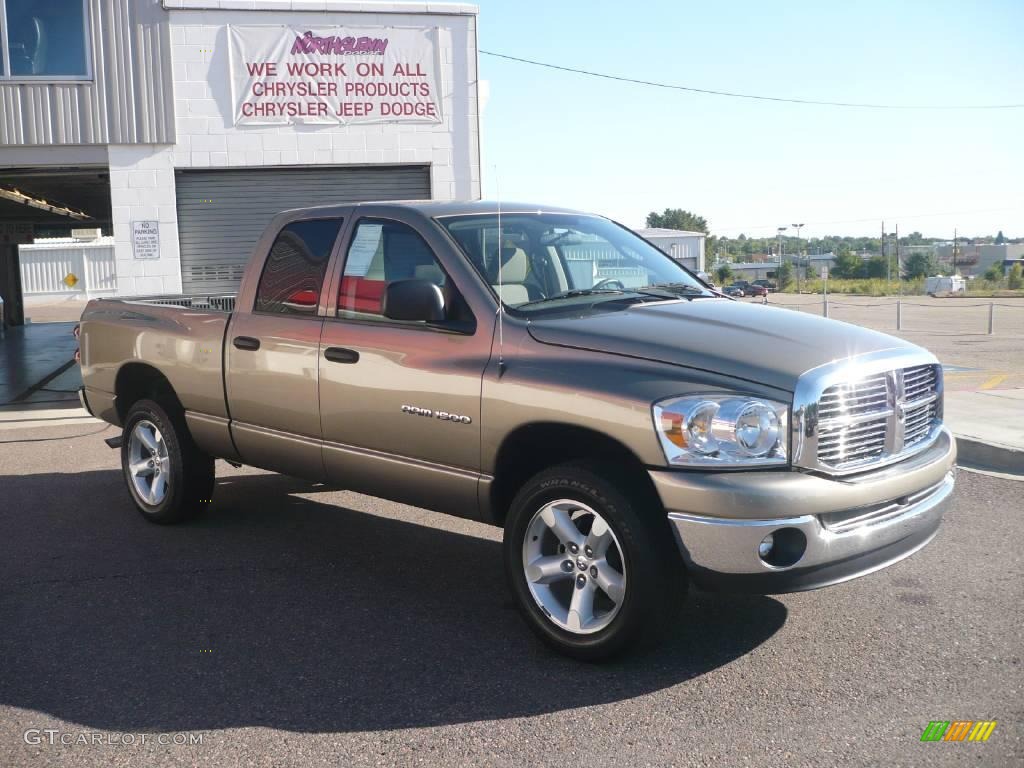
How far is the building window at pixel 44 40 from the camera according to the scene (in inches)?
528

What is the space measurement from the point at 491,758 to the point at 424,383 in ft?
6.14

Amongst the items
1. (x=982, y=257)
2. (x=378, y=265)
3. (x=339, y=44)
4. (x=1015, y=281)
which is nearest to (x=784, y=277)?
(x=1015, y=281)

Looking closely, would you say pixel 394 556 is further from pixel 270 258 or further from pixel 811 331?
pixel 811 331

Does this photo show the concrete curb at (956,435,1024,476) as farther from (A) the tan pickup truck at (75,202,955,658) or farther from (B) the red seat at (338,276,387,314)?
(B) the red seat at (338,276,387,314)

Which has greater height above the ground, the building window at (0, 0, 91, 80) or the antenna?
the building window at (0, 0, 91, 80)

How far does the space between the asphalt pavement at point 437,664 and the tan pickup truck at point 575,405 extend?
1.37 feet

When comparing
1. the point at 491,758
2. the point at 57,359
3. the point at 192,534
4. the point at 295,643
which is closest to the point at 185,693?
the point at 295,643

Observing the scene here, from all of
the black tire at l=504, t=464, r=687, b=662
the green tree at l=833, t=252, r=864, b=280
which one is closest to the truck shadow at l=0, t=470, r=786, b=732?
the black tire at l=504, t=464, r=687, b=662

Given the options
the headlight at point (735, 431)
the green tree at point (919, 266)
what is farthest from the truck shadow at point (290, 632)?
the green tree at point (919, 266)

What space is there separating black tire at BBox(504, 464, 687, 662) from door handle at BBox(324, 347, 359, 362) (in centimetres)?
131

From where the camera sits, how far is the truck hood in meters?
3.92

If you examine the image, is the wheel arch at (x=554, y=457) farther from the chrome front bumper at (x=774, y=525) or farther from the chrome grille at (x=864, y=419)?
the chrome grille at (x=864, y=419)

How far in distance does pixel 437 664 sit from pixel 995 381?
1113 centimetres

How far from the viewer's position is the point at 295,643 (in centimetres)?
443
